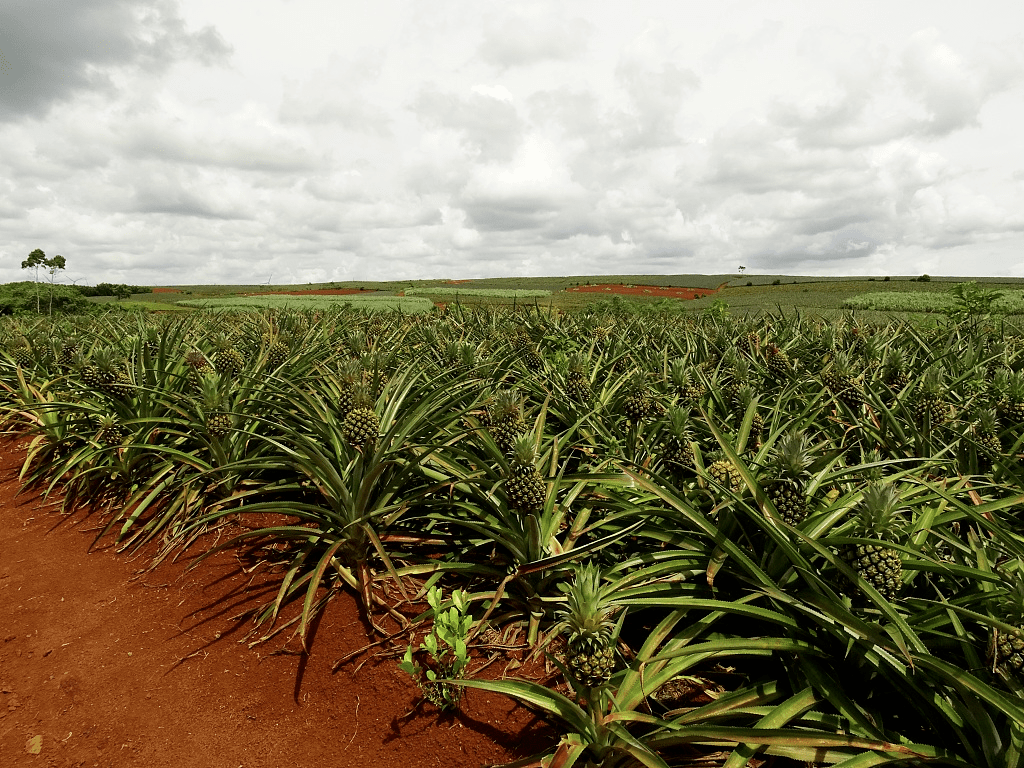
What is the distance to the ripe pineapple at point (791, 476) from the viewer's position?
2355 millimetres

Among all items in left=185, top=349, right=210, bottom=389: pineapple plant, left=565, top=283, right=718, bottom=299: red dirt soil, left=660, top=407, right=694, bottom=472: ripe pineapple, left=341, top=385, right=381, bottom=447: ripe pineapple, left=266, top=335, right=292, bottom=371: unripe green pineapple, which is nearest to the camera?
left=341, top=385, right=381, bottom=447: ripe pineapple

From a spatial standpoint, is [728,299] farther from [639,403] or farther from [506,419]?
[506,419]

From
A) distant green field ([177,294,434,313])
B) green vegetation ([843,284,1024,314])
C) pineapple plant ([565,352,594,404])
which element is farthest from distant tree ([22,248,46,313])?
green vegetation ([843,284,1024,314])

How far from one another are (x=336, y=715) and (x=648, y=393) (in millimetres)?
3048

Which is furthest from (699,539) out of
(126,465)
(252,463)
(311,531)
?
(126,465)

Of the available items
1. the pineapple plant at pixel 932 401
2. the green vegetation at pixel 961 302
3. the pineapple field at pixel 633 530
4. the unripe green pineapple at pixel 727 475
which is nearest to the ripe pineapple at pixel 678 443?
the pineapple field at pixel 633 530

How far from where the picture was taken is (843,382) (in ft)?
15.3

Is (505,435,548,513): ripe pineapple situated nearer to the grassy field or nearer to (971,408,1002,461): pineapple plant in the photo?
(971,408,1002,461): pineapple plant

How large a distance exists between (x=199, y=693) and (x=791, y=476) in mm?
2947

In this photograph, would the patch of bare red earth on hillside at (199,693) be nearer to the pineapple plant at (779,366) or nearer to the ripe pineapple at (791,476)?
the ripe pineapple at (791,476)

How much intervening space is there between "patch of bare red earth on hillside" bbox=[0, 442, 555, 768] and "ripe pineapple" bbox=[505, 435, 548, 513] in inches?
35.3

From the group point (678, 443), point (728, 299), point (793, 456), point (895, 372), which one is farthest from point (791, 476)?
point (728, 299)

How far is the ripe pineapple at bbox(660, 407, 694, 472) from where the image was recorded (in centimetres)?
330

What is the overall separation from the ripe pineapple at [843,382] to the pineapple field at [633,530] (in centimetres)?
4
